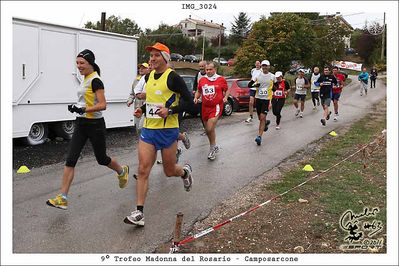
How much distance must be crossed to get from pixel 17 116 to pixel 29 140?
28.7 inches

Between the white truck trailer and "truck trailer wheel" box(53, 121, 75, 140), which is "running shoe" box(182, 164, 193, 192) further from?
"truck trailer wheel" box(53, 121, 75, 140)

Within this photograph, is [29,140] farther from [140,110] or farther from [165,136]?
[165,136]

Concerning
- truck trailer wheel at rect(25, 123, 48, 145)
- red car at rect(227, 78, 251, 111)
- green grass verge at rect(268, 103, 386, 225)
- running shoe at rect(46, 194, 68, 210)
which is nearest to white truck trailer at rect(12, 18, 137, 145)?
truck trailer wheel at rect(25, 123, 48, 145)

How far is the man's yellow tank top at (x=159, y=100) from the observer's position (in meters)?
4.60

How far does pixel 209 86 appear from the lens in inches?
305

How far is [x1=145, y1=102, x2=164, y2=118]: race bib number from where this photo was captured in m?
4.60

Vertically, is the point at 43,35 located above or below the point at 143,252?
above

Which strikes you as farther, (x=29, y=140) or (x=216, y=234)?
(x=29, y=140)

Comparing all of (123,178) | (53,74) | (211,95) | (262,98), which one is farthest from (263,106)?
(53,74)

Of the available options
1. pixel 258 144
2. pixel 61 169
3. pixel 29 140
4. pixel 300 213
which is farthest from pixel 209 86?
pixel 29 140

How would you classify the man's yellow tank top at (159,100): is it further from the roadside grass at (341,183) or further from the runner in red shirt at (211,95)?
the runner in red shirt at (211,95)

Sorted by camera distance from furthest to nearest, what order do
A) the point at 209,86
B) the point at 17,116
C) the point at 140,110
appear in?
1. the point at 17,116
2. the point at 209,86
3. the point at 140,110

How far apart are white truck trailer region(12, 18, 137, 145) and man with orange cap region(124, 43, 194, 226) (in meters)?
4.71

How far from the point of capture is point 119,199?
549 centimetres
